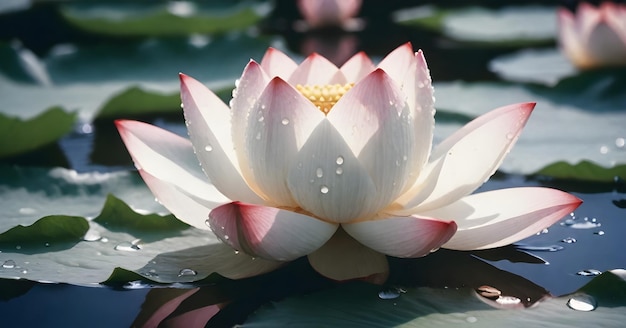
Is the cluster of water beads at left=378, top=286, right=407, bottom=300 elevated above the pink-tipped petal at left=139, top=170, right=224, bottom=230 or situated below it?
below

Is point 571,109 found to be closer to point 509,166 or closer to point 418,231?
point 509,166

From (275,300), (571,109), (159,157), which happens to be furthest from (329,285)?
(571,109)

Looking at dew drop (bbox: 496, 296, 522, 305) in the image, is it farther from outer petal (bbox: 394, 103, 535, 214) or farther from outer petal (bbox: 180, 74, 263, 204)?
outer petal (bbox: 180, 74, 263, 204)

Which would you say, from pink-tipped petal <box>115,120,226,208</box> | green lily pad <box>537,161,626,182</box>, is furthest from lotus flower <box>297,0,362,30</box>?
pink-tipped petal <box>115,120,226,208</box>

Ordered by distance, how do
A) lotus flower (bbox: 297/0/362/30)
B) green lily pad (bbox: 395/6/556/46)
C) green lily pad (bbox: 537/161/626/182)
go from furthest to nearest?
lotus flower (bbox: 297/0/362/30) < green lily pad (bbox: 395/6/556/46) < green lily pad (bbox: 537/161/626/182)

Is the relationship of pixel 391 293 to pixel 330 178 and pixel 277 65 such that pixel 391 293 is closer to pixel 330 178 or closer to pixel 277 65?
pixel 330 178

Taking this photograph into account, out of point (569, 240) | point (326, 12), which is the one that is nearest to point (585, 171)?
point (569, 240)
